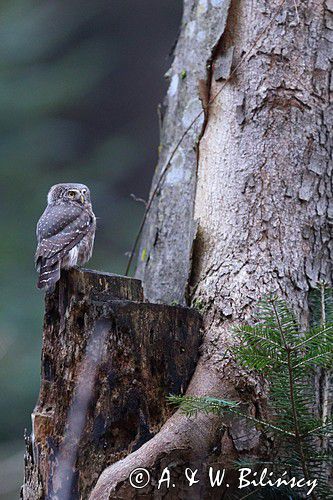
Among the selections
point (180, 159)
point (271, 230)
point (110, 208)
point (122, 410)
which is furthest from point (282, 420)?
point (110, 208)

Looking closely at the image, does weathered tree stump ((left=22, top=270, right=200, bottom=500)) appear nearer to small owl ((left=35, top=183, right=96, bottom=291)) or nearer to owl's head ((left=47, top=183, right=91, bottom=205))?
small owl ((left=35, top=183, right=96, bottom=291))

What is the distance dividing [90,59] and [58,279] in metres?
7.48

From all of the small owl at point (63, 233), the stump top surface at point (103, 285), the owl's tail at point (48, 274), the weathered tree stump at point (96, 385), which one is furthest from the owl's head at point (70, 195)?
the weathered tree stump at point (96, 385)

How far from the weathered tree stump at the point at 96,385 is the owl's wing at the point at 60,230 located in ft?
1.75

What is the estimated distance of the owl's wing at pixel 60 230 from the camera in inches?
150

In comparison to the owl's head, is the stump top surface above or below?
below

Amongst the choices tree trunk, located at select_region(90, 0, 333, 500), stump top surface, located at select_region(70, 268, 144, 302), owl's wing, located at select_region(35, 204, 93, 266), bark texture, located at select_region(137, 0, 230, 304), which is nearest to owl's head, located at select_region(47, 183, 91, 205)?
owl's wing, located at select_region(35, 204, 93, 266)

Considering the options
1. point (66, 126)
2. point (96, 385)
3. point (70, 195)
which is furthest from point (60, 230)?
point (66, 126)

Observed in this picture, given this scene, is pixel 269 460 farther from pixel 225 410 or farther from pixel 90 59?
pixel 90 59

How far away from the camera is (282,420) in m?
2.89

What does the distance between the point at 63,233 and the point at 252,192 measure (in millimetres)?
874

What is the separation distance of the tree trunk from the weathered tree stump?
0.12 metres

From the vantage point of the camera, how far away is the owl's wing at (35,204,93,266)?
3.80 meters

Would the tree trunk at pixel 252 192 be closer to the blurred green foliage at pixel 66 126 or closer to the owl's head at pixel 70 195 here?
the owl's head at pixel 70 195
